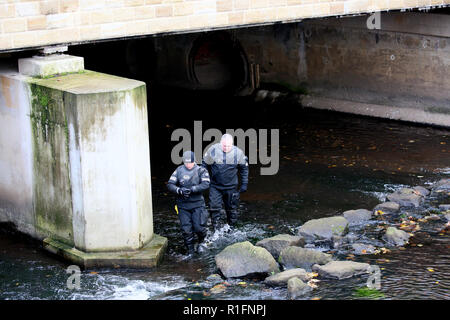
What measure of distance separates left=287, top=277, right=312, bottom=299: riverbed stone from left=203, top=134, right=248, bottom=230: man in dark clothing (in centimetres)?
290

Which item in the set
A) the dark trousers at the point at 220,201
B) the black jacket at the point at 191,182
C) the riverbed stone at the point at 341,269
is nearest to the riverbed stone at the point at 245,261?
the riverbed stone at the point at 341,269

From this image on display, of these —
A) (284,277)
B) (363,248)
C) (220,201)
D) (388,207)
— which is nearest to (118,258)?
(220,201)

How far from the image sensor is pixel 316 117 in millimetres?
20438

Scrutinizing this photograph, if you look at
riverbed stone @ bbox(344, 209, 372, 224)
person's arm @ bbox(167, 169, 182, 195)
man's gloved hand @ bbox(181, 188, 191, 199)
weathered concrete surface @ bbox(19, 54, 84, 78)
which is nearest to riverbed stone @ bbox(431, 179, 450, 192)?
riverbed stone @ bbox(344, 209, 372, 224)

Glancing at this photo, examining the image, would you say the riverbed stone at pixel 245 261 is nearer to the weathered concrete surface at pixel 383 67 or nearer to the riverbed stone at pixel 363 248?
the riverbed stone at pixel 363 248

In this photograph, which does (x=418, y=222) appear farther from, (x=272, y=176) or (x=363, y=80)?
(x=363, y=80)

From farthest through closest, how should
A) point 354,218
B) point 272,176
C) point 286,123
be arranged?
point 286,123, point 272,176, point 354,218

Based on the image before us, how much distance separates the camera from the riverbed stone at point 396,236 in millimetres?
11969

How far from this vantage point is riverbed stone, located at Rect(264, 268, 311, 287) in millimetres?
10539

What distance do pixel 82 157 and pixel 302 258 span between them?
3.61 m

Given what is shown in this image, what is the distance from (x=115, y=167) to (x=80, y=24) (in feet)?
8.43

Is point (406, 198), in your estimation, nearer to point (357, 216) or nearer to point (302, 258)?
point (357, 216)

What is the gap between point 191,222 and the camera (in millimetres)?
12078
